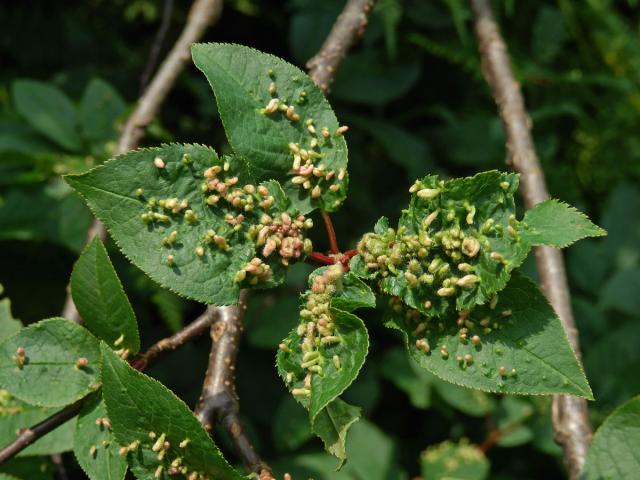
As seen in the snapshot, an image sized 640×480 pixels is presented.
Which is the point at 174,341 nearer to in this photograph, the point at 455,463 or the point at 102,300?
the point at 102,300

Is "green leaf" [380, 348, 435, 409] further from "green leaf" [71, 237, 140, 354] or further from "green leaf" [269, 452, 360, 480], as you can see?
"green leaf" [71, 237, 140, 354]

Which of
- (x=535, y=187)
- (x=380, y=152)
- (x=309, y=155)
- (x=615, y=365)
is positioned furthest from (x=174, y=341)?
(x=380, y=152)

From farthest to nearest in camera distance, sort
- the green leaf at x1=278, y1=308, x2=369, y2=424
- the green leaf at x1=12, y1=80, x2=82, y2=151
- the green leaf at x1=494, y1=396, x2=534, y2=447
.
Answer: the green leaf at x1=12, y1=80, x2=82, y2=151, the green leaf at x1=494, y1=396, x2=534, y2=447, the green leaf at x1=278, y1=308, x2=369, y2=424

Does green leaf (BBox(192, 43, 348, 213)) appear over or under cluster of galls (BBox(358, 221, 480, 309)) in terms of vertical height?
over

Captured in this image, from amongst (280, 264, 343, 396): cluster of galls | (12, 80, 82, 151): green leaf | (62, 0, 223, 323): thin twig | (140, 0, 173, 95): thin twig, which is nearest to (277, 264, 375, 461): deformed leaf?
(280, 264, 343, 396): cluster of galls

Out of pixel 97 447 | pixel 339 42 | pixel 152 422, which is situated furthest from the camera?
pixel 339 42

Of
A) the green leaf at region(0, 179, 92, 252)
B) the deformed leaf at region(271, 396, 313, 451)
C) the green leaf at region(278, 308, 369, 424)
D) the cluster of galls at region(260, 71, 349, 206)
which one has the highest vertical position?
the cluster of galls at region(260, 71, 349, 206)

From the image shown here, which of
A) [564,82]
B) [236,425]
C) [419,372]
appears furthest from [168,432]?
[564,82]
